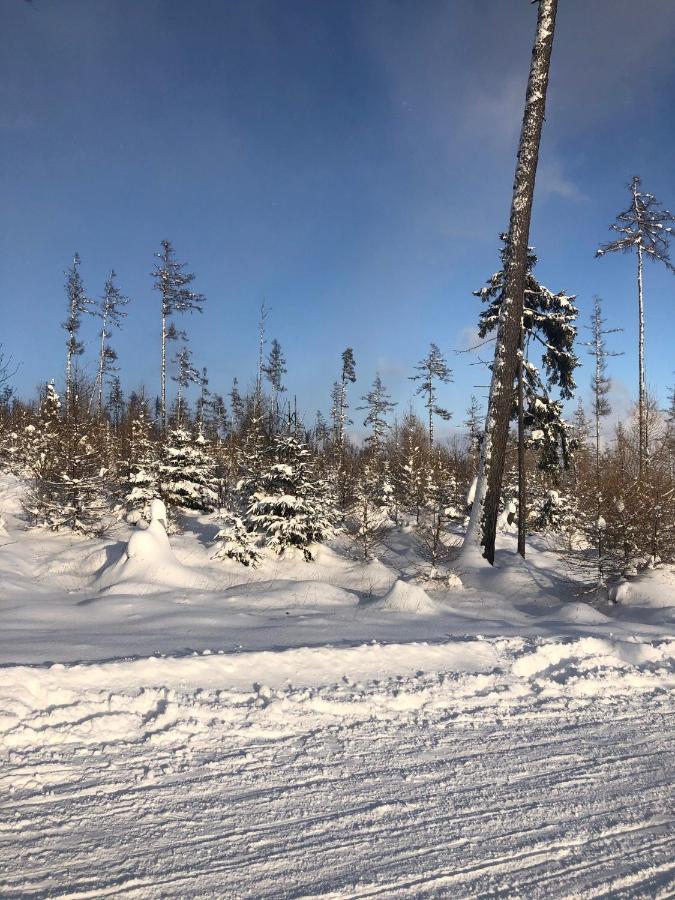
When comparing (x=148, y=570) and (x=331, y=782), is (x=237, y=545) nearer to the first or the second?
(x=148, y=570)

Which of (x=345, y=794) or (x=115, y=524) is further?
(x=115, y=524)

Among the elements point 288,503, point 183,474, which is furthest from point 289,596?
point 183,474

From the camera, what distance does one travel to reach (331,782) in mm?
2611

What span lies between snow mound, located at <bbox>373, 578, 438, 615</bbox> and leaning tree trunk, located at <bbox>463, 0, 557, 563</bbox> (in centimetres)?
317

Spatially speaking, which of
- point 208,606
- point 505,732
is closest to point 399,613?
point 208,606

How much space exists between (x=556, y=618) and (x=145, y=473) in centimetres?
1259

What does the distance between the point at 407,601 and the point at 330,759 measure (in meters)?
4.53

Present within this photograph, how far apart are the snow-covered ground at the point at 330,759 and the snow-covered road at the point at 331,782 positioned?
0.5 inches

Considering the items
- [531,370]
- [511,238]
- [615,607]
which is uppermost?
[511,238]

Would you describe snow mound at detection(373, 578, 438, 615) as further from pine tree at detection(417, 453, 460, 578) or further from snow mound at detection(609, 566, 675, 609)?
pine tree at detection(417, 453, 460, 578)

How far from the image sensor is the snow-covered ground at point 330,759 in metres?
1.98

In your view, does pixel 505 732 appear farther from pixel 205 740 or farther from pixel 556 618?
pixel 556 618

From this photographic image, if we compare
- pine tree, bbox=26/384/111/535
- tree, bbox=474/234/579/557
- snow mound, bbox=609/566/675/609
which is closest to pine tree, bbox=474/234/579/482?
tree, bbox=474/234/579/557

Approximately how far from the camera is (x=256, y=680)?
392cm
